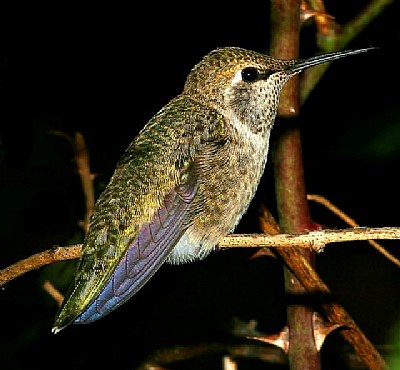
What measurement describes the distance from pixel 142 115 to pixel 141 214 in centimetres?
83

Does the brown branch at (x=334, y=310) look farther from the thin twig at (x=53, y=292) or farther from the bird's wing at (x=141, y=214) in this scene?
the thin twig at (x=53, y=292)

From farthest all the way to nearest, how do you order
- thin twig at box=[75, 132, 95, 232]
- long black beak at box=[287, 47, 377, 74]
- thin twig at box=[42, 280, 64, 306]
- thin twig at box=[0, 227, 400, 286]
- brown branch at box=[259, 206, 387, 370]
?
thin twig at box=[75, 132, 95, 232] → thin twig at box=[42, 280, 64, 306] → long black beak at box=[287, 47, 377, 74] → brown branch at box=[259, 206, 387, 370] → thin twig at box=[0, 227, 400, 286]

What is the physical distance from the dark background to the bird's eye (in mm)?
366

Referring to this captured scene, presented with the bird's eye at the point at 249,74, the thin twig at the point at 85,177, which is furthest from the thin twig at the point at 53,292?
the bird's eye at the point at 249,74

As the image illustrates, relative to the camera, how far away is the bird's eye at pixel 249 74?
288 centimetres

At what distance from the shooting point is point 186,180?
2625mm

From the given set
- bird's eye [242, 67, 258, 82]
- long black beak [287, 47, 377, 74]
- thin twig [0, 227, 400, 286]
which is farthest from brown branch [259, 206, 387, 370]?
bird's eye [242, 67, 258, 82]

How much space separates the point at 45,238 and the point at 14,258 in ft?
0.46

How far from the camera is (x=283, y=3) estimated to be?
97.2 inches

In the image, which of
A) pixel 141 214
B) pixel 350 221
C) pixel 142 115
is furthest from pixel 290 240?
pixel 142 115

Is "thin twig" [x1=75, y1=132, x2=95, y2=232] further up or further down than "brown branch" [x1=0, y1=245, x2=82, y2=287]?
further up

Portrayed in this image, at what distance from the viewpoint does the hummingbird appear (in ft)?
7.83

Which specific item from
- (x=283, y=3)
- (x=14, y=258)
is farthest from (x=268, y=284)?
(x=283, y=3)

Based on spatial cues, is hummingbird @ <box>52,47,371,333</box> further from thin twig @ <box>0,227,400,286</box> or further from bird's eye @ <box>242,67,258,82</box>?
thin twig @ <box>0,227,400,286</box>
